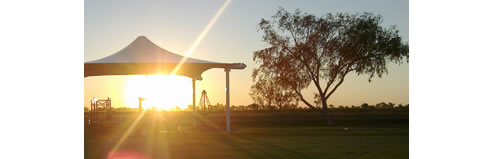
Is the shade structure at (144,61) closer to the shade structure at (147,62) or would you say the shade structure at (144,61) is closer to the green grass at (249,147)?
the shade structure at (147,62)

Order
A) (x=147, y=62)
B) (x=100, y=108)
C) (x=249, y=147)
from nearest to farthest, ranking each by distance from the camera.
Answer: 1. (x=249, y=147)
2. (x=147, y=62)
3. (x=100, y=108)

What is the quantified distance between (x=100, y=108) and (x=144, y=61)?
3.46 m

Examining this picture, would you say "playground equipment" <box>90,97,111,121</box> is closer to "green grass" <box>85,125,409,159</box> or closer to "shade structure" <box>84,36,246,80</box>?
"shade structure" <box>84,36,246,80</box>

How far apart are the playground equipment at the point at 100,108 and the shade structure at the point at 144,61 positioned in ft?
4.53

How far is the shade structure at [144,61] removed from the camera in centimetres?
1684

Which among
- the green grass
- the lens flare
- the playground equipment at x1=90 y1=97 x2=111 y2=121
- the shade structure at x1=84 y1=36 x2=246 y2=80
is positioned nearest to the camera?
the green grass

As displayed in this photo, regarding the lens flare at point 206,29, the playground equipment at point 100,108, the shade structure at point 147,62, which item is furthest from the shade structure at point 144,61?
the playground equipment at point 100,108

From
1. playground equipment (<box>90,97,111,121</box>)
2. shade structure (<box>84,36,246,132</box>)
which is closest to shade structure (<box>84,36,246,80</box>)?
shade structure (<box>84,36,246,132</box>)

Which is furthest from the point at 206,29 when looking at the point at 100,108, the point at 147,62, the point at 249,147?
the point at 249,147

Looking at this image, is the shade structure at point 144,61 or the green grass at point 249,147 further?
the shade structure at point 144,61

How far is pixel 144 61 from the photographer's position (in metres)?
16.8

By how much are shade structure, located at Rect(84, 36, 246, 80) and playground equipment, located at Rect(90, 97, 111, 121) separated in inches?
54.4

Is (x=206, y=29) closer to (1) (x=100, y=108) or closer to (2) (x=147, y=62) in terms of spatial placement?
(2) (x=147, y=62)

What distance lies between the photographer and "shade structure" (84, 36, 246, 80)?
1684 cm
